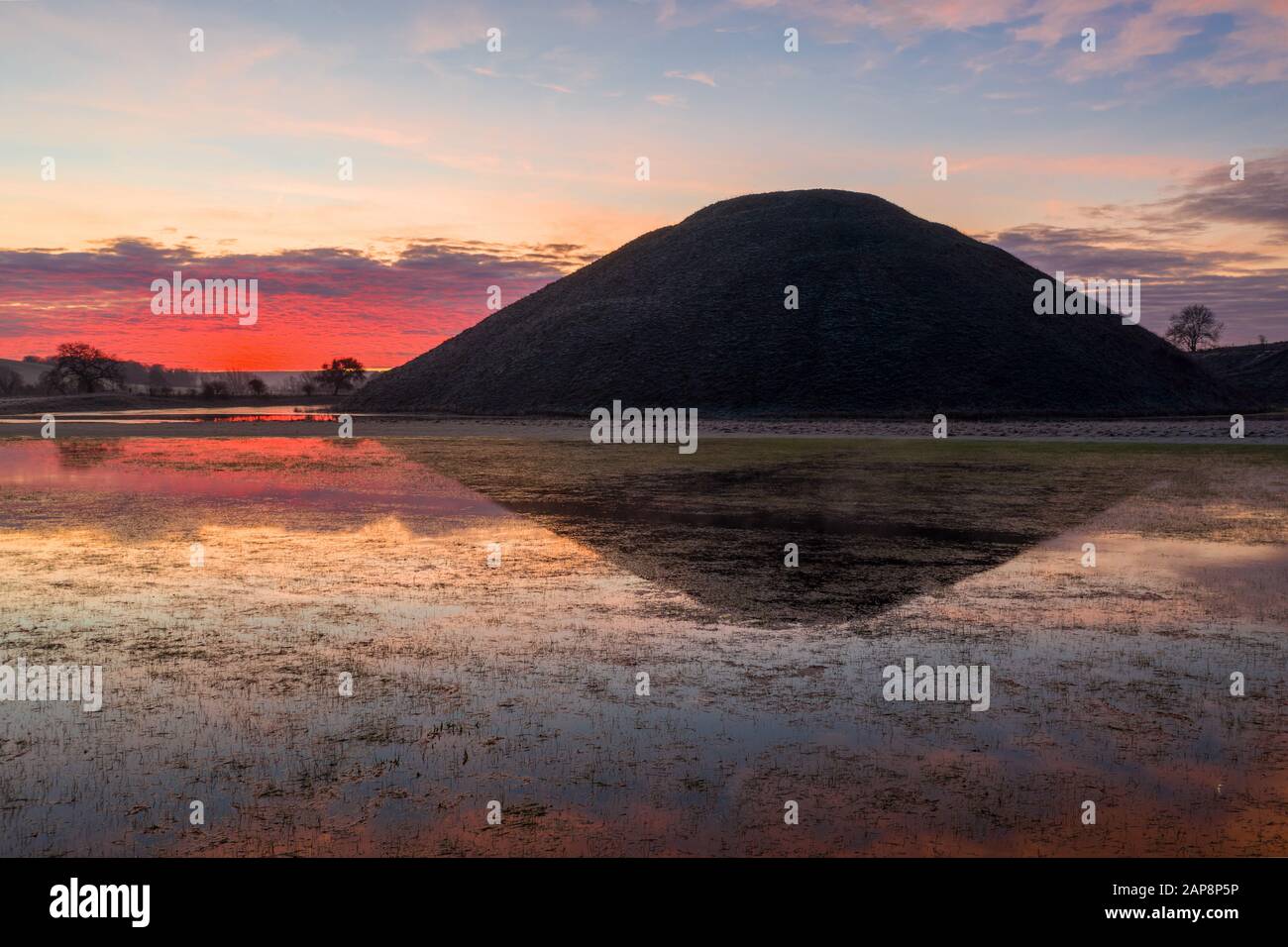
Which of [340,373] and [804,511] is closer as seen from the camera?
[804,511]

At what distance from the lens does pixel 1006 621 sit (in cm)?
1207

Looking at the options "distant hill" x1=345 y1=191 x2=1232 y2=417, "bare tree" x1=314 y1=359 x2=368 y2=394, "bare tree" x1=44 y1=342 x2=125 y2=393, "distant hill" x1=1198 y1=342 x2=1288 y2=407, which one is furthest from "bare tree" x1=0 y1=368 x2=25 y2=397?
Answer: "distant hill" x1=1198 y1=342 x2=1288 y2=407

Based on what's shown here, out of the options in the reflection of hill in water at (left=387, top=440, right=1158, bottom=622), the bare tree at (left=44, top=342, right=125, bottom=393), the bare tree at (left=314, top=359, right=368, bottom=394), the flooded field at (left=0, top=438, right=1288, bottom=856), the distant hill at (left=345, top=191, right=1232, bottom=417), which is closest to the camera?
the flooded field at (left=0, top=438, right=1288, bottom=856)

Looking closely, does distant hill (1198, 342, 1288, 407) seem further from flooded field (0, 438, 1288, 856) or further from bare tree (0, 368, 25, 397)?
bare tree (0, 368, 25, 397)

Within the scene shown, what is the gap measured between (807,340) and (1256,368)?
95.9 meters

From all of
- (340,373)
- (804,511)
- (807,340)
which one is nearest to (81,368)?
(340,373)

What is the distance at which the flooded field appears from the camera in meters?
6.45

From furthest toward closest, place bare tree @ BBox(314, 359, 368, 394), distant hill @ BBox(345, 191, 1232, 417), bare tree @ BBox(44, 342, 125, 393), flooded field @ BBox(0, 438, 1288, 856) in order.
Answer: bare tree @ BBox(314, 359, 368, 394) → bare tree @ BBox(44, 342, 125, 393) → distant hill @ BBox(345, 191, 1232, 417) → flooded field @ BBox(0, 438, 1288, 856)

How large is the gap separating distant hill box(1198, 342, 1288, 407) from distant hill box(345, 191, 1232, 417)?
1507 inches

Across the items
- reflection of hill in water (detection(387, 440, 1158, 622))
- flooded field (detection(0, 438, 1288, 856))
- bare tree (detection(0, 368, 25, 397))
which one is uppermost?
bare tree (detection(0, 368, 25, 397))

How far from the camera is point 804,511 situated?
2353 cm

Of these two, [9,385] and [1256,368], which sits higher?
[1256,368]

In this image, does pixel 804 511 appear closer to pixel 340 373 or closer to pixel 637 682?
pixel 637 682
